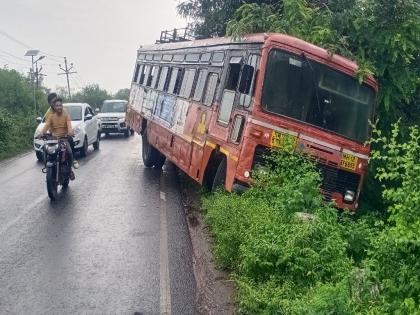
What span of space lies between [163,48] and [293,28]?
5.98 metres

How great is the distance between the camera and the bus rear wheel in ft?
51.7

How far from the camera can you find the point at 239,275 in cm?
649

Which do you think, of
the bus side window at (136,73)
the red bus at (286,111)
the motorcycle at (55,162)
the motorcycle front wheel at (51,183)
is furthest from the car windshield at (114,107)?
the red bus at (286,111)

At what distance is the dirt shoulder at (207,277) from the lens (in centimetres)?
594

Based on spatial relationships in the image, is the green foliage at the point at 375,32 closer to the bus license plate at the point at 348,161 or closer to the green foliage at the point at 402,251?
the bus license plate at the point at 348,161

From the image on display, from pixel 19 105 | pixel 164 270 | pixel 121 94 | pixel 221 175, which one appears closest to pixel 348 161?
pixel 221 175

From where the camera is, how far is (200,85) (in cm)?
1119

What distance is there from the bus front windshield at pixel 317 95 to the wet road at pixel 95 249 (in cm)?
263

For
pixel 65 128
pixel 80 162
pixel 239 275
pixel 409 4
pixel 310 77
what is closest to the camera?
pixel 239 275

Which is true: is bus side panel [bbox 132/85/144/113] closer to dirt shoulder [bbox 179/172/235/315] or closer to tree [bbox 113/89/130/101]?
dirt shoulder [bbox 179/172/235/315]

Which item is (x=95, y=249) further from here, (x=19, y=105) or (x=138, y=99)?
(x=19, y=105)

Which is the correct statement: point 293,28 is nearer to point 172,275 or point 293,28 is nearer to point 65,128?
point 65,128

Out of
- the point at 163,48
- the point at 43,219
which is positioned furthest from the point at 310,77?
the point at 163,48

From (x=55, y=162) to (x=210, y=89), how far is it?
3495 mm
